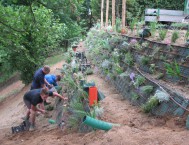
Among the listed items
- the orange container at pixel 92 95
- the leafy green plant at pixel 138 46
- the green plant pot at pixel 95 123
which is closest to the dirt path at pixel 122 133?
the green plant pot at pixel 95 123

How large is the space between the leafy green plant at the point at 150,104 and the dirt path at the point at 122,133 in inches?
5.9

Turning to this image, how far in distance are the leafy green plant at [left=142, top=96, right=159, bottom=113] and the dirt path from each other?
0.15 meters

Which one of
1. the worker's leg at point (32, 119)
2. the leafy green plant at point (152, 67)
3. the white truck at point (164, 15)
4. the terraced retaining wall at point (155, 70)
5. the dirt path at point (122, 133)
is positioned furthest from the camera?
the white truck at point (164, 15)

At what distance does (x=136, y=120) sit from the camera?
21.9ft

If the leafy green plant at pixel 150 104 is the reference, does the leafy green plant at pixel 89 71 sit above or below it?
below

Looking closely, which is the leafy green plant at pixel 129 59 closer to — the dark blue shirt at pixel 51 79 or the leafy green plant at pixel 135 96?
the leafy green plant at pixel 135 96

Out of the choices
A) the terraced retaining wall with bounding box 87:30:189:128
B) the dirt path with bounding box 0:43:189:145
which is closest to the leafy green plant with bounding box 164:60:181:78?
the terraced retaining wall with bounding box 87:30:189:128

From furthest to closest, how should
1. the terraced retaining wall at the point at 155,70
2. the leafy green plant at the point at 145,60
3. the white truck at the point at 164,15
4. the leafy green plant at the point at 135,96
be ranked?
the white truck at the point at 164,15 < the leafy green plant at the point at 145,60 < the leafy green plant at the point at 135,96 < the terraced retaining wall at the point at 155,70

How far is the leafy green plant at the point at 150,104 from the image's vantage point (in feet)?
21.6

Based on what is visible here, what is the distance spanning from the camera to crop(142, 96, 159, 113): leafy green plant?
21.6ft

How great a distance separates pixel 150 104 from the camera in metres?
6.68

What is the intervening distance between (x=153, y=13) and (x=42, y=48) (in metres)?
6.68

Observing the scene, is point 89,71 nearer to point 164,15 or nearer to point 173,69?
point 173,69

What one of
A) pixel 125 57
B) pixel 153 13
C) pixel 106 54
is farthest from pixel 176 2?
pixel 125 57
